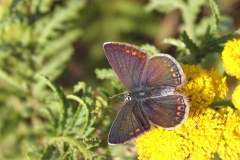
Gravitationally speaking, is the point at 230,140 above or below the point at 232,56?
below

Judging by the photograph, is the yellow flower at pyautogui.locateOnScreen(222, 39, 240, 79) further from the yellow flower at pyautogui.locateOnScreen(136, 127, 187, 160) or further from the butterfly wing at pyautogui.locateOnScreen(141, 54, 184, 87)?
the yellow flower at pyautogui.locateOnScreen(136, 127, 187, 160)

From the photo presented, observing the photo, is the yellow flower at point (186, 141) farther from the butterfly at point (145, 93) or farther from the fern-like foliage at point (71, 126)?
the fern-like foliage at point (71, 126)

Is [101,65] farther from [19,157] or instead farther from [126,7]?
[19,157]

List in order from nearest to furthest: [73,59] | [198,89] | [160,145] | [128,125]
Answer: [128,125] < [160,145] < [198,89] < [73,59]

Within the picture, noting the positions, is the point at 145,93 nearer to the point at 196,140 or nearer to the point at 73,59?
the point at 196,140

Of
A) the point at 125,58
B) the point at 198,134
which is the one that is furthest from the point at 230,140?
the point at 125,58

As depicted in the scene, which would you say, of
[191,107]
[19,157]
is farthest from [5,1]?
[191,107]
